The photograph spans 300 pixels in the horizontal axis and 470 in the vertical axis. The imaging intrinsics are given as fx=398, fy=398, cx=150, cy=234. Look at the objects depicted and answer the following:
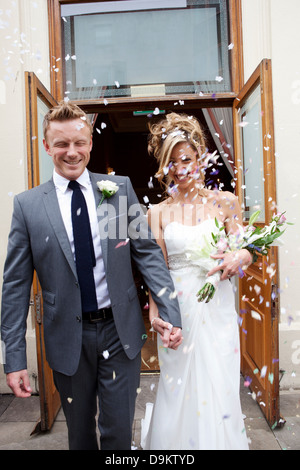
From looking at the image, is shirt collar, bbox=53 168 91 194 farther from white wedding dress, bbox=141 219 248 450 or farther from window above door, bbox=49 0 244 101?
window above door, bbox=49 0 244 101

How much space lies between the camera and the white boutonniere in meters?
1.90

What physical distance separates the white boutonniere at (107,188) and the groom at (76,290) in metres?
0.02

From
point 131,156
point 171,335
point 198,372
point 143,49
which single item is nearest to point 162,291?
point 171,335

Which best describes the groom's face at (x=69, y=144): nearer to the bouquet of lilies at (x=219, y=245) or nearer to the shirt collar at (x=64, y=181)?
the shirt collar at (x=64, y=181)

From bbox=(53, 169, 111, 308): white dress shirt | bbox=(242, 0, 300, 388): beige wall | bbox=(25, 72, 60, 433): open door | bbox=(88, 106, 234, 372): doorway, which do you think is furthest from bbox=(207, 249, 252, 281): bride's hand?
bbox=(88, 106, 234, 372): doorway

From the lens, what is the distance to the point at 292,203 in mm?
3691

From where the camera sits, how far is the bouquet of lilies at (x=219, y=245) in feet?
7.23

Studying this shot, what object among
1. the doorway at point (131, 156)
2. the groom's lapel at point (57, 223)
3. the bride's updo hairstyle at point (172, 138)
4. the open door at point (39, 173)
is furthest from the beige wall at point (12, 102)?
the doorway at point (131, 156)

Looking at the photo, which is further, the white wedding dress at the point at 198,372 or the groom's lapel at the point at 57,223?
the white wedding dress at the point at 198,372

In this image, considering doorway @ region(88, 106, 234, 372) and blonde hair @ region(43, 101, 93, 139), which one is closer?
blonde hair @ region(43, 101, 93, 139)

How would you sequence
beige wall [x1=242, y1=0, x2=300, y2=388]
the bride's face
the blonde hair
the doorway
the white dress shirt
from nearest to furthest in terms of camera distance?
the blonde hair < the white dress shirt < the bride's face < beige wall [x1=242, y1=0, x2=300, y2=388] < the doorway

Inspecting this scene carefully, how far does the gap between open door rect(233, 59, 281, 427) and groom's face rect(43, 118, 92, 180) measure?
62.4 inches

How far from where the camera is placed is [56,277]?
1826 mm

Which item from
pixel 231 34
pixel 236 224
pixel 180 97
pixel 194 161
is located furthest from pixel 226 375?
pixel 231 34
